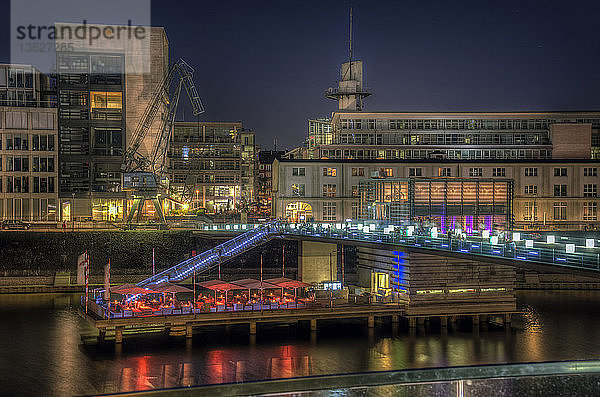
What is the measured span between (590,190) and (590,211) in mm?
3364

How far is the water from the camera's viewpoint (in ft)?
146

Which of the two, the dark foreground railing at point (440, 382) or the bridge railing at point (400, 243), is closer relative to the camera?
the dark foreground railing at point (440, 382)

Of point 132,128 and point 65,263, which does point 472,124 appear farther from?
point 65,263

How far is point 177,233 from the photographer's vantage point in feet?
297

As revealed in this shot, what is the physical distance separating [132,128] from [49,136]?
1413 cm

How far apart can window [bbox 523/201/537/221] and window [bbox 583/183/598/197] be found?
8815 millimetres

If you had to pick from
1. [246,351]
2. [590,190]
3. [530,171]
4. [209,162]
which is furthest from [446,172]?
[246,351]

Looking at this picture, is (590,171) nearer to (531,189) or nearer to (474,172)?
(531,189)

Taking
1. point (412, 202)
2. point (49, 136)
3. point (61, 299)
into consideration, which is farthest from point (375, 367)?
→ point (49, 136)

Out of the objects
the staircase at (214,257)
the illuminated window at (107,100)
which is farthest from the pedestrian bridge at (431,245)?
the illuminated window at (107,100)

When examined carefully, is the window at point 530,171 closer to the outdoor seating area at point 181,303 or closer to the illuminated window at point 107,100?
the outdoor seating area at point 181,303

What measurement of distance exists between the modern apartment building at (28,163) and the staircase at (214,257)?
164ft

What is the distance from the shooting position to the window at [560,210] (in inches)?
4058

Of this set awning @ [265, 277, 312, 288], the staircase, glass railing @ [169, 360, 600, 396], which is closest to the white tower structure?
the staircase
